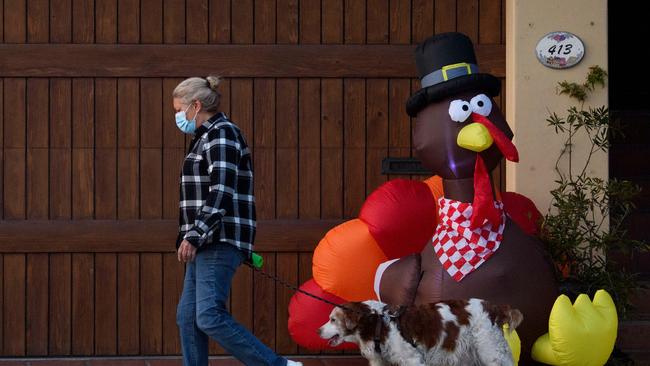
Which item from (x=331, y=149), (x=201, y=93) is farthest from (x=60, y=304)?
(x=201, y=93)

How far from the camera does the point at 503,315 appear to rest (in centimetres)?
616

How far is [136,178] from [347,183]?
52.2 inches

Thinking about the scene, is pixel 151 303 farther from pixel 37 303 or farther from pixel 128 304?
pixel 37 303

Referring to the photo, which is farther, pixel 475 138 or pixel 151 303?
pixel 151 303

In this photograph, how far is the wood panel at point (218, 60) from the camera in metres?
7.74

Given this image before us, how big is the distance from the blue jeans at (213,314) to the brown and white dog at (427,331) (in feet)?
1.32

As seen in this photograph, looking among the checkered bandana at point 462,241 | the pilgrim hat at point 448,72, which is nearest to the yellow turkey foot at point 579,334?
the checkered bandana at point 462,241

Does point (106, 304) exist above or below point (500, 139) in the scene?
below

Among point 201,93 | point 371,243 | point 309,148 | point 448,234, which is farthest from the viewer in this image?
point 309,148

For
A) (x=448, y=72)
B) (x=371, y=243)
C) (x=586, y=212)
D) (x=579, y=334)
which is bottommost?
(x=579, y=334)

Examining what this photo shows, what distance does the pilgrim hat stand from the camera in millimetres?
6691

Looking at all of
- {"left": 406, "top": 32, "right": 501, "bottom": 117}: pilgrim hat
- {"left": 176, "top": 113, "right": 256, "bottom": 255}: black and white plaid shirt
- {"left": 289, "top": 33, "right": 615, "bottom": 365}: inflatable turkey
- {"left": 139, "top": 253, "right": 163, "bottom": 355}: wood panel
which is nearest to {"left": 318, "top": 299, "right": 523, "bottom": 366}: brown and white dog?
{"left": 289, "top": 33, "right": 615, "bottom": 365}: inflatable turkey

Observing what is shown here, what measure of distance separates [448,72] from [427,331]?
1466 mm

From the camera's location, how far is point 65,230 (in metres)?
7.74
